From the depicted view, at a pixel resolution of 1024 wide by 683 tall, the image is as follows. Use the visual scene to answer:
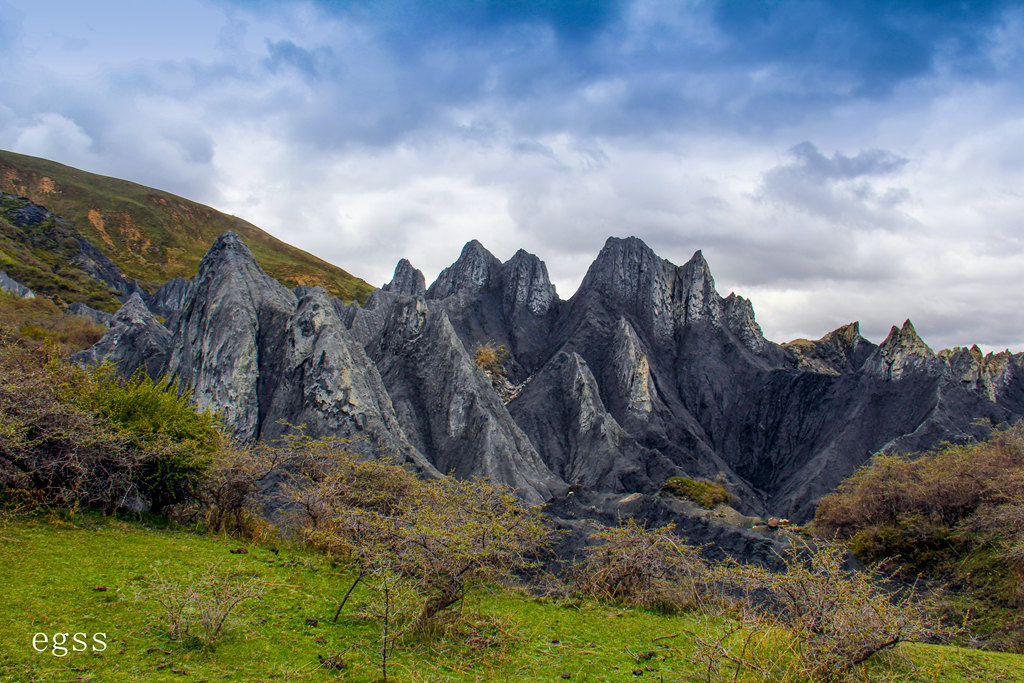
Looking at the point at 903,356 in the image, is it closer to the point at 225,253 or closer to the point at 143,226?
the point at 225,253

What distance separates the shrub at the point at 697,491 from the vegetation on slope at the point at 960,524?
10.1 metres

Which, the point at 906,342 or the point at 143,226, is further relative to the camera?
the point at 143,226

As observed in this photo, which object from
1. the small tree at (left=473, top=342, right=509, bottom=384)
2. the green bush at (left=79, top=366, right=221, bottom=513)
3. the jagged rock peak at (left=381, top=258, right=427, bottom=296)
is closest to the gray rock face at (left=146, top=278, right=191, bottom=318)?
the jagged rock peak at (left=381, top=258, right=427, bottom=296)

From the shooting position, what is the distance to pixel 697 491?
39.9 metres

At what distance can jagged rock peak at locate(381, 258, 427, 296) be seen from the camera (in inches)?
3369

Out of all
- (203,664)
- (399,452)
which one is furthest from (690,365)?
(203,664)

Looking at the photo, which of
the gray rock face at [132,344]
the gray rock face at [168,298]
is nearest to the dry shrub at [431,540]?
the gray rock face at [132,344]

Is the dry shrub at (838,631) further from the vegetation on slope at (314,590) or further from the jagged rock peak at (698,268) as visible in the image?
the jagged rock peak at (698,268)

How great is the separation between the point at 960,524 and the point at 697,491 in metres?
20.2

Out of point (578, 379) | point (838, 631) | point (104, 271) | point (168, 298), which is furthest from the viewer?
point (104, 271)

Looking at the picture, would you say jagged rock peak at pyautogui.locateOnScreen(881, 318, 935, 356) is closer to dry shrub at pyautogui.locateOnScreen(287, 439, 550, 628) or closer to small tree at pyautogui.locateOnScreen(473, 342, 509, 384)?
small tree at pyautogui.locateOnScreen(473, 342, 509, 384)

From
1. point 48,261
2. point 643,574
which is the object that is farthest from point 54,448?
point 48,261

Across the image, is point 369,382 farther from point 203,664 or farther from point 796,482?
point 796,482

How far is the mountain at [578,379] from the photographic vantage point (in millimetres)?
33406
